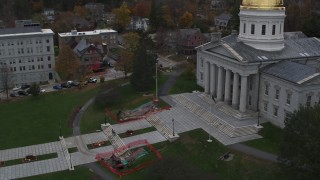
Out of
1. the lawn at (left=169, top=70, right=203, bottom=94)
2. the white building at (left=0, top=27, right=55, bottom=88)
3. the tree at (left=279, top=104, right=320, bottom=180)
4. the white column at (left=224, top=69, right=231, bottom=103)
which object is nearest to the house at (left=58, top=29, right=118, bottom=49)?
the white building at (left=0, top=27, right=55, bottom=88)

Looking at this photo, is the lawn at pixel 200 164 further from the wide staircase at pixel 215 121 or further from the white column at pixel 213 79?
the white column at pixel 213 79

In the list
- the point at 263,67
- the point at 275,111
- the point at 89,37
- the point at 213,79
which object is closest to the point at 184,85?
the point at 213,79

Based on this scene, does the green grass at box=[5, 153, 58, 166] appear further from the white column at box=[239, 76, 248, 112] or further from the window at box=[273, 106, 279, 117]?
the window at box=[273, 106, 279, 117]

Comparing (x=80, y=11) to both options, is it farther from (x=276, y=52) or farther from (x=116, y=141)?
(x=116, y=141)

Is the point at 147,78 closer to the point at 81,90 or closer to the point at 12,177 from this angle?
the point at 81,90

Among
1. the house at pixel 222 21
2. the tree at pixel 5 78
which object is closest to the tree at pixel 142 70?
the tree at pixel 5 78

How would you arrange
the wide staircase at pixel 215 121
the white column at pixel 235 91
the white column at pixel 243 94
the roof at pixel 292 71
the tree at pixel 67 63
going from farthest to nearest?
1. the tree at pixel 67 63
2. the white column at pixel 235 91
3. the white column at pixel 243 94
4. the wide staircase at pixel 215 121
5. the roof at pixel 292 71

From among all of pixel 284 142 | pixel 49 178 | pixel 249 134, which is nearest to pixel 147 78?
pixel 249 134
